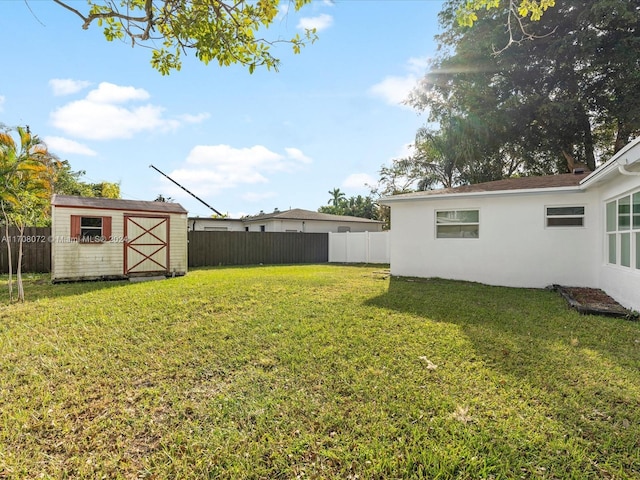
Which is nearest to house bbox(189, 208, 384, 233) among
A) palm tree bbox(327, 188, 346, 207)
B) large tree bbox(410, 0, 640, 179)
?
large tree bbox(410, 0, 640, 179)

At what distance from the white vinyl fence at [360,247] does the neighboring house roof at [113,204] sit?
836 cm

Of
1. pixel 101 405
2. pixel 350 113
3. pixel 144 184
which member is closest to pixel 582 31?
pixel 350 113

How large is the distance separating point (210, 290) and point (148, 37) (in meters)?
4.98

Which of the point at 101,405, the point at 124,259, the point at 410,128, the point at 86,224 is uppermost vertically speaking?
the point at 410,128

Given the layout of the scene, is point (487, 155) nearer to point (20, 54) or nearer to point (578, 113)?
point (578, 113)

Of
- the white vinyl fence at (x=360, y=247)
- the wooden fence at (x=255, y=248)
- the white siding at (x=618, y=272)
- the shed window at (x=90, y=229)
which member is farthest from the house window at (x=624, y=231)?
the shed window at (x=90, y=229)

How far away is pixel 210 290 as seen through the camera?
7258 millimetres

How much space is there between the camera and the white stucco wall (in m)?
8.09

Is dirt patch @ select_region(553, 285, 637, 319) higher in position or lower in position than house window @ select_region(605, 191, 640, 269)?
lower

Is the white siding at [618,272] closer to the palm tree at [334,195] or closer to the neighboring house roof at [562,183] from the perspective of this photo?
the neighboring house roof at [562,183]

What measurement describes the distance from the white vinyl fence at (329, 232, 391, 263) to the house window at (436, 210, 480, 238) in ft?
18.5

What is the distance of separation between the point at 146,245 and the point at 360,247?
31.3 ft

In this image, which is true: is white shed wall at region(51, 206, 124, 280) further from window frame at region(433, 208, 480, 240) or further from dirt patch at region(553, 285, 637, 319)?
dirt patch at region(553, 285, 637, 319)

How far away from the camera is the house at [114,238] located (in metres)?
9.07
